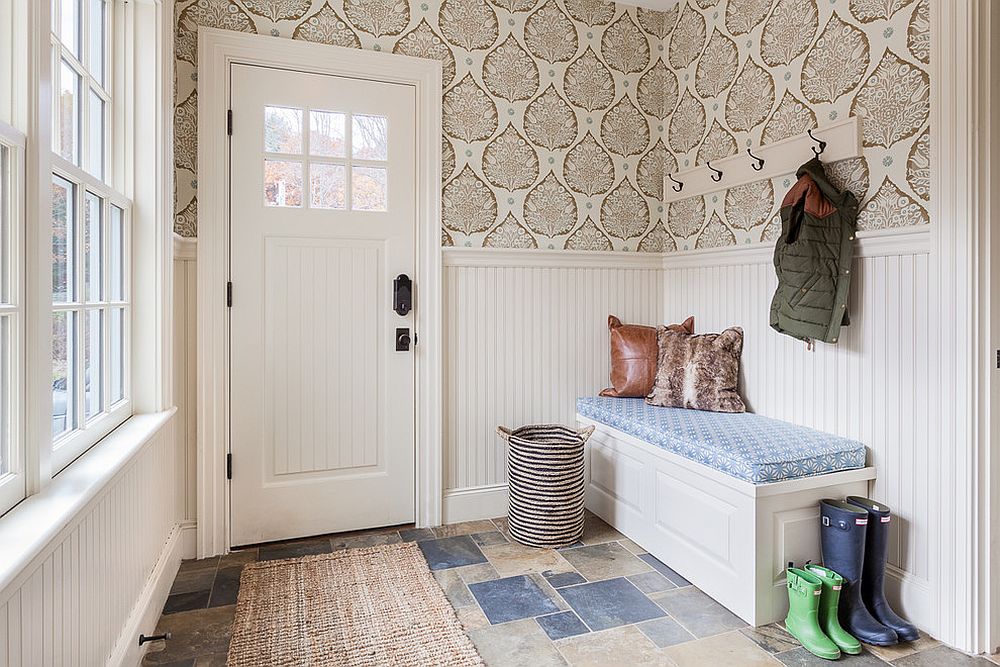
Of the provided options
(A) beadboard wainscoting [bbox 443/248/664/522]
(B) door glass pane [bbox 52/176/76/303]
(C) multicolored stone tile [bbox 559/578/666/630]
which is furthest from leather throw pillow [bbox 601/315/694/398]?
(B) door glass pane [bbox 52/176/76/303]

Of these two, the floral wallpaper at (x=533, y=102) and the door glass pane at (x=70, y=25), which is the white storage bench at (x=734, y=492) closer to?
the floral wallpaper at (x=533, y=102)

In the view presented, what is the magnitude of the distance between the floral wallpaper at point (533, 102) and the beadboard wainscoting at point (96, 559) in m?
1.63

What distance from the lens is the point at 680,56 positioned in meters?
3.27

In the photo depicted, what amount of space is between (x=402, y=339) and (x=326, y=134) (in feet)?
3.25

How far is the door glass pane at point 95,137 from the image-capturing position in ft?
5.83

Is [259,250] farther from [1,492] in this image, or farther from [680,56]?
[680,56]

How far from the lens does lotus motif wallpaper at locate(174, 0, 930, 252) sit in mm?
2262

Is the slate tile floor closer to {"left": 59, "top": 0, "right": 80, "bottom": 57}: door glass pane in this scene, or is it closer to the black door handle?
the black door handle

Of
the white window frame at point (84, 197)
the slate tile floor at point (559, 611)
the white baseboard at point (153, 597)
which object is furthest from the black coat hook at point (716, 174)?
the white baseboard at point (153, 597)

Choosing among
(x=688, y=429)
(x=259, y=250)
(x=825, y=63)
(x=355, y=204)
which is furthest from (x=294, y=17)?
(x=688, y=429)

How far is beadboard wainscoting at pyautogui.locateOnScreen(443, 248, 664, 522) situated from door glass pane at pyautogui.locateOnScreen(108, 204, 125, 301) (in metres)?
1.36

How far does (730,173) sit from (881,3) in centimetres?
86

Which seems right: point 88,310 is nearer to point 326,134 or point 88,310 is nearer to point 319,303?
point 319,303

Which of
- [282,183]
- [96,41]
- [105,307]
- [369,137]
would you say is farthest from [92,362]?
[369,137]
